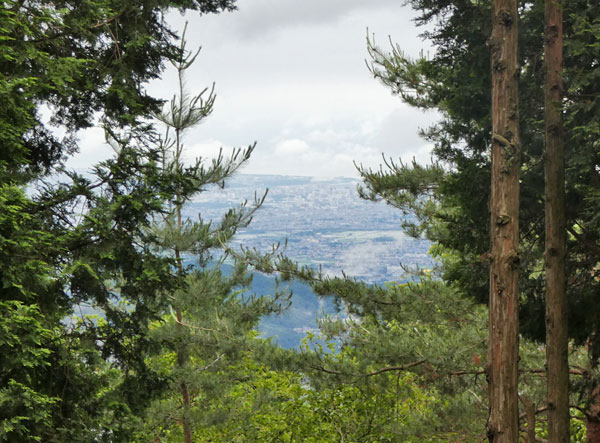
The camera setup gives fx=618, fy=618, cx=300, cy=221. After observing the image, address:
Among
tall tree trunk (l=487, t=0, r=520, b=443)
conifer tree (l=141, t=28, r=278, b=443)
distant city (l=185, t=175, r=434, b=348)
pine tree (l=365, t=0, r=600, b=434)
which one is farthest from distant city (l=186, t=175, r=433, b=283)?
tall tree trunk (l=487, t=0, r=520, b=443)

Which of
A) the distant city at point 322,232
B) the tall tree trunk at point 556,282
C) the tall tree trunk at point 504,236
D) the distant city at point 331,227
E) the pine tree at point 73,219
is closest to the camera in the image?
the pine tree at point 73,219

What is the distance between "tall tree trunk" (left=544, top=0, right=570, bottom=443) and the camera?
579cm

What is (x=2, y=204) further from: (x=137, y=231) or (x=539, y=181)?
(x=539, y=181)

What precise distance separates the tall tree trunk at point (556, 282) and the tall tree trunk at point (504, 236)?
400mm

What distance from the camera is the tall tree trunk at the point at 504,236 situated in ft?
18.1

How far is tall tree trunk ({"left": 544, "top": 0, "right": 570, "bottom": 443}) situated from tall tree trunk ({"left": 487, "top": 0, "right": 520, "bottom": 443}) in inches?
15.7

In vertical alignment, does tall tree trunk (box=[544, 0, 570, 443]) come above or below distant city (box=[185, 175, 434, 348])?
above

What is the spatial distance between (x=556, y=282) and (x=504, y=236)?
0.69 m

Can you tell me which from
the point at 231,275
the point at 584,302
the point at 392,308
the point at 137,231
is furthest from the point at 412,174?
the point at 137,231

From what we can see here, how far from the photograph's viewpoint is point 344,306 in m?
10.1

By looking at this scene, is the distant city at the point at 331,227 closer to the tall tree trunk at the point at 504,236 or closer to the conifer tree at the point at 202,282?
the conifer tree at the point at 202,282

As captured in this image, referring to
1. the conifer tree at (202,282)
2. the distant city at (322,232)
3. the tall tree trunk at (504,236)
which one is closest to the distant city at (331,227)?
the distant city at (322,232)

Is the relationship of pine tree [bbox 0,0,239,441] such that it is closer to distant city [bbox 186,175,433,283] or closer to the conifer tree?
the conifer tree

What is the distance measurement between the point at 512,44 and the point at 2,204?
465cm
